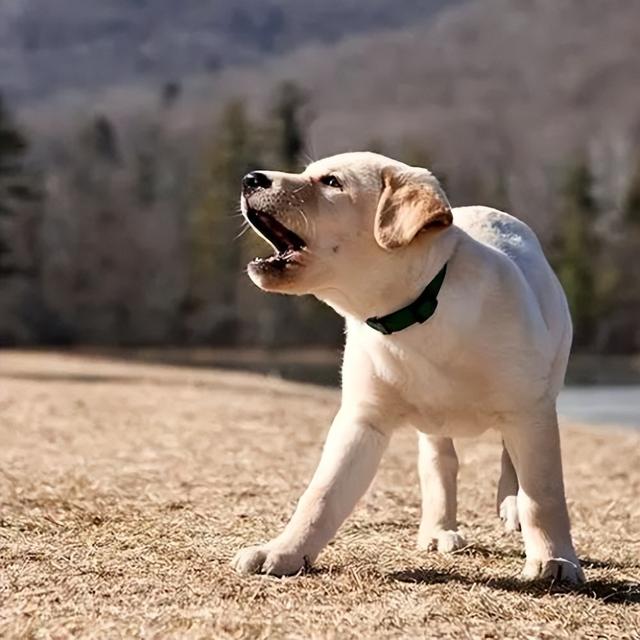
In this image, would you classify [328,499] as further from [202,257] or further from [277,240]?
[202,257]

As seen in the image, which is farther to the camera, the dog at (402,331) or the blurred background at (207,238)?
the blurred background at (207,238)

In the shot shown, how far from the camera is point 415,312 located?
3914 millimetres

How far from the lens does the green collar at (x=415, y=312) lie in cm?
391

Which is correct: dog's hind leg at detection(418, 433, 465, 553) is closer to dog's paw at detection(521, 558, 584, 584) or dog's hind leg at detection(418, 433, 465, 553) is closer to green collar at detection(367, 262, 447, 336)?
dog's paw at detection(521, 558, 584, 584)

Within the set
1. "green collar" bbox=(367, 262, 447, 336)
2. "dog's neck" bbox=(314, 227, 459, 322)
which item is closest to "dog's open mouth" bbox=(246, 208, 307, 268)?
"dog's neck" bbox=(314, 227, 459, 322)

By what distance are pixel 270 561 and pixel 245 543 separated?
2.46 feet

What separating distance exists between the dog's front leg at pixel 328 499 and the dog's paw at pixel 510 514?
3.72ft

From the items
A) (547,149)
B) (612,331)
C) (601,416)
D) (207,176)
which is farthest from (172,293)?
(547,149)

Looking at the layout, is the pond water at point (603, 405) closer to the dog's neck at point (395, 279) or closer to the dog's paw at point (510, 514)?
the dog's paw at point (510, 514)

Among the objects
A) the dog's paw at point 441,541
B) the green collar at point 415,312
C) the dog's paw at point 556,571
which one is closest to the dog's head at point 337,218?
the green collar at point 415,312

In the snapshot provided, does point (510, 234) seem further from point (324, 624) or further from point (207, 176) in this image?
point (207, 176)

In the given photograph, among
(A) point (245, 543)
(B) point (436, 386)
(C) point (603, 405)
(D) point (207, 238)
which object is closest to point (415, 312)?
(B) point (436, 386)

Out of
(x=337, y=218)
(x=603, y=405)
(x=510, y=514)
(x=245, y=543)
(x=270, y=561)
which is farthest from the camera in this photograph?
(x=603, y=405)

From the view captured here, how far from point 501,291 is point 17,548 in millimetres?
1920
